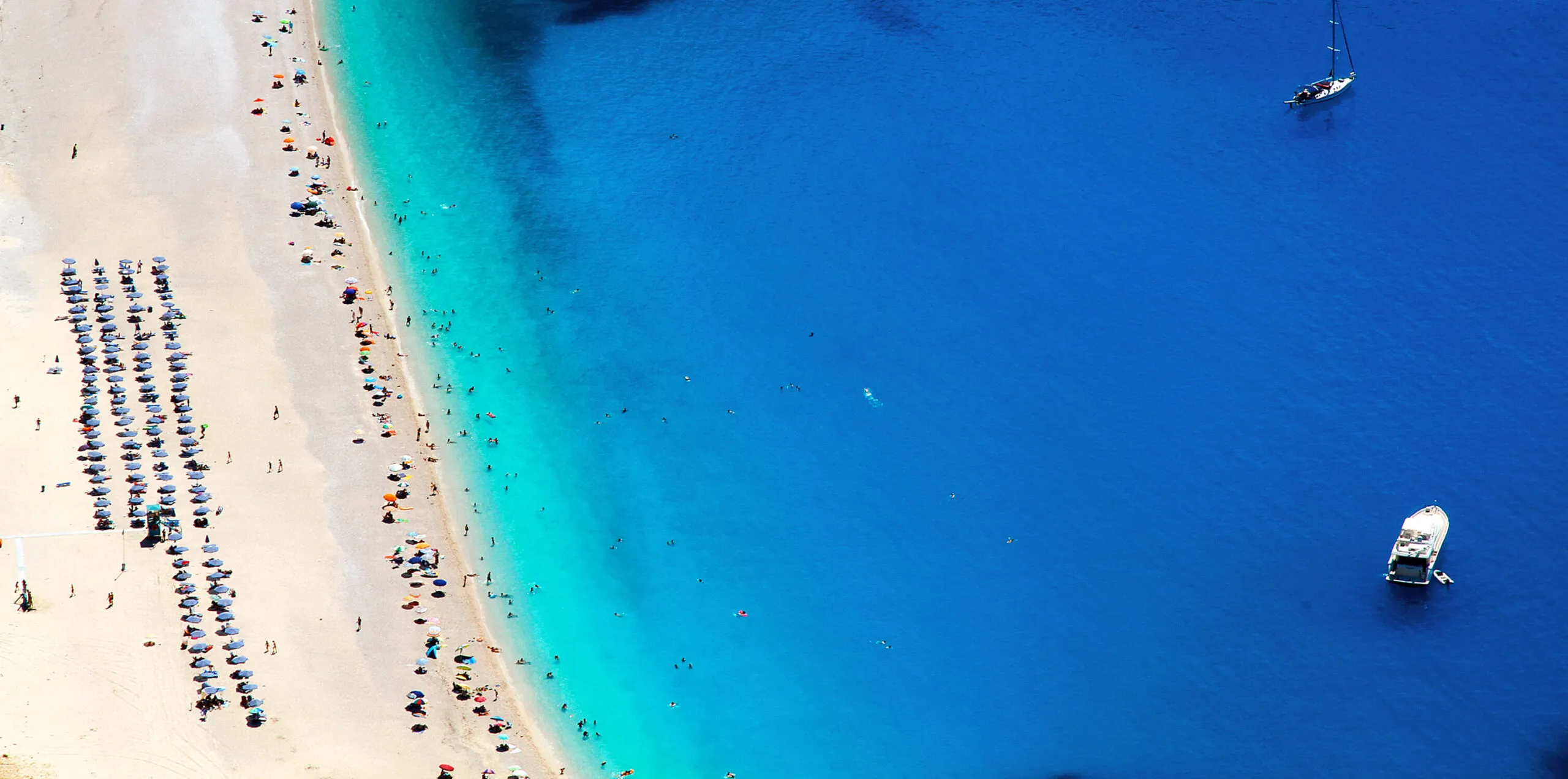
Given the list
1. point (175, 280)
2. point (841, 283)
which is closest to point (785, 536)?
point (841, 283)

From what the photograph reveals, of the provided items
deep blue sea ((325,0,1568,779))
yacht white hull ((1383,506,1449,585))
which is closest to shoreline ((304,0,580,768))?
deep blue sea ((325,0,1568,779))

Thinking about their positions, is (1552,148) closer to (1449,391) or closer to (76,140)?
(1449,391)

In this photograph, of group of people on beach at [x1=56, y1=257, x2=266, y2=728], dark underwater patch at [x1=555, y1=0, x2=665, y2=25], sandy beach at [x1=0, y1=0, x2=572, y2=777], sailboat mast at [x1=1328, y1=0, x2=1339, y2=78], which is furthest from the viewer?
dark underwater patch at [x1=555, y1=0, x2=665, y2=25]

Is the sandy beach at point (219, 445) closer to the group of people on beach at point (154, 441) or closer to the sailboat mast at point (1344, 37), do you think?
the group of people on beach at point (154, 441)

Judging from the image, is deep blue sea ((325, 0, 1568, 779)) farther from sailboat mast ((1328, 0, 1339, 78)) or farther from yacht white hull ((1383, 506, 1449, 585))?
yacht white hull ((1383, 506, 1449, 585))

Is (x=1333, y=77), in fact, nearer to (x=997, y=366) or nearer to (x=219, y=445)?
(x=997, y=366)

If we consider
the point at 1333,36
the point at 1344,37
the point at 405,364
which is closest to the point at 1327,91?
the point at 1333,36

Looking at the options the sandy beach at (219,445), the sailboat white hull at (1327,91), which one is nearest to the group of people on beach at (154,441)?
the sandy beach at (219,445)

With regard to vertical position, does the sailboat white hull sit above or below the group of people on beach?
above
